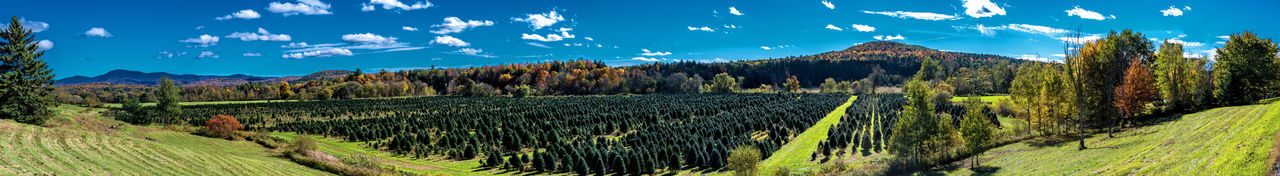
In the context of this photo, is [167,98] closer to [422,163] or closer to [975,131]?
[422,163]

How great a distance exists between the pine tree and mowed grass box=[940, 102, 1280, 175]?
62.5 m

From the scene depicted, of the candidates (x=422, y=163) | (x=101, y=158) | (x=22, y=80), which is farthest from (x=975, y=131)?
(x=22, y=80)

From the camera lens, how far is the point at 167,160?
1089 inches

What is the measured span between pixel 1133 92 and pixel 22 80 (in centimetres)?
8501

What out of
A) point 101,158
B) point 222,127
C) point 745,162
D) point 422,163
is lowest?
point 422,163

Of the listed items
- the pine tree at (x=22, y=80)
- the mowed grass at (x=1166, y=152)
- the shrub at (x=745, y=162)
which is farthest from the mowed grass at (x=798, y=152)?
the pine tree at (x=22, y=80)

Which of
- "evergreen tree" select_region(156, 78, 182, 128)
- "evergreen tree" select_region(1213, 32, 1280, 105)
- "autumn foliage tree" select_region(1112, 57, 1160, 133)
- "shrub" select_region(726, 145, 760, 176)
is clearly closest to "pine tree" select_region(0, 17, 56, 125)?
"evergreen tree" select_region(156, 78, 182, 128)

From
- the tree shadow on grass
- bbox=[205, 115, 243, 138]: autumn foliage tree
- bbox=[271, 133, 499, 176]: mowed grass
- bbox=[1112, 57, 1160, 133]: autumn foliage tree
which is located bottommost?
bbox=[271, 133, 499, 176]: mowed grass

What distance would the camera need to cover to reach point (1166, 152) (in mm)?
22141

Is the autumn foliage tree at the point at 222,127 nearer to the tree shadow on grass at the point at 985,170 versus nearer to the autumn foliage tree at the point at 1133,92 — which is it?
the tree shadow on grass at the point at 985,170

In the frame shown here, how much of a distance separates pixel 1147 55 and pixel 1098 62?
14209 mm

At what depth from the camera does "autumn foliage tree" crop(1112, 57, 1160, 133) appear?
133 ft

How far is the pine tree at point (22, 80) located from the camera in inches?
1577

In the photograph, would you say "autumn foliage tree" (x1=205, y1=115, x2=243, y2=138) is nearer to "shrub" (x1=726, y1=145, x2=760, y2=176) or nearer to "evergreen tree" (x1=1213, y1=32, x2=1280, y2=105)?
"shrub" (x1=726, y1=145, x2=760, y2=176)
